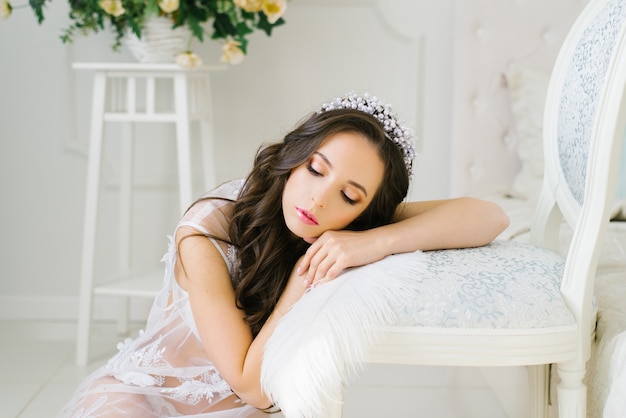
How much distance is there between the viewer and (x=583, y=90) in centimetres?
139

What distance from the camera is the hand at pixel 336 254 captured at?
3.92 feet

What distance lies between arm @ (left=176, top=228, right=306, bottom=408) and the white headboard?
5.18ft

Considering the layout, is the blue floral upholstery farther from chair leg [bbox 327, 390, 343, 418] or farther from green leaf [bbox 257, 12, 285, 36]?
green leaf [bbox 257, 12, 285, 36]

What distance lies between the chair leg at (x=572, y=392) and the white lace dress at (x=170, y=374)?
22.9 inches

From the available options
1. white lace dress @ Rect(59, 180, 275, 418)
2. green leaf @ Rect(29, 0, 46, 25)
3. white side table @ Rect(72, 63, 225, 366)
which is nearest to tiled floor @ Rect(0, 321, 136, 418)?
white side table @ Rect(72, 63, 225, 366)

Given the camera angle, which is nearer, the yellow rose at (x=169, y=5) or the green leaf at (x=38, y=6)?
the yellow rose at (x=169, y=5)

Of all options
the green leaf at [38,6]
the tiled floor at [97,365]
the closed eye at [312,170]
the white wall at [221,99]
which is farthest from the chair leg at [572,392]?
the green leaf at [38,6]

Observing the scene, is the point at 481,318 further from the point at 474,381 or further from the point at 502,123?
the point at 502,123

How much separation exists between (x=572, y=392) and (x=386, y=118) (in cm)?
57

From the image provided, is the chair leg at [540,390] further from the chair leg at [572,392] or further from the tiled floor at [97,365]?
the tiled floor at [97,365]

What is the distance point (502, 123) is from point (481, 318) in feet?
5.67

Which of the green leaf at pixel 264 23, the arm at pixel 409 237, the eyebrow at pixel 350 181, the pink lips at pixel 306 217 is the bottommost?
the arm at pixel 409 237

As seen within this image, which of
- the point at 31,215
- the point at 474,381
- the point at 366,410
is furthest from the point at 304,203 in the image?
the point at 31,215

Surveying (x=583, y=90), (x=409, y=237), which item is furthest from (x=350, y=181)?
(x=583, y=90)
